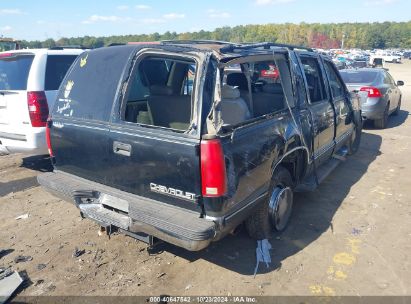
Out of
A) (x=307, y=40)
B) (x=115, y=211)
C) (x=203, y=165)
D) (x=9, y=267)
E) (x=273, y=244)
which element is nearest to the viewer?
(x=203, y=165)

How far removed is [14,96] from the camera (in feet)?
17.4

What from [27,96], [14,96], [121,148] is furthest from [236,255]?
[14,96]

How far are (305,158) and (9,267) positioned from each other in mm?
3417

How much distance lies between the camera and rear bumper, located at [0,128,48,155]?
5.21 m

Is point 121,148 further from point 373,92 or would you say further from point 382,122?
point 382,122

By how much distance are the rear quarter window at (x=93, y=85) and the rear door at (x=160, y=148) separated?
16cm

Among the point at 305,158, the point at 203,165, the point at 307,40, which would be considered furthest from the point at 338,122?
the point at 307,40

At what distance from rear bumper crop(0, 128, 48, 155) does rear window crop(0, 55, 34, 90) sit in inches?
27.3

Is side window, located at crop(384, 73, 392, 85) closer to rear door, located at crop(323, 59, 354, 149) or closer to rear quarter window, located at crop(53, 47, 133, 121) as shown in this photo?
rear door, located at crop(323, 59, 354, 149)

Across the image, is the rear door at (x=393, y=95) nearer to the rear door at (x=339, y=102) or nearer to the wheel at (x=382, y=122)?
the wheel at (x=382, y=122)

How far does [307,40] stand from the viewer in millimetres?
151875

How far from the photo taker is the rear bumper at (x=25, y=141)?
5.21 m

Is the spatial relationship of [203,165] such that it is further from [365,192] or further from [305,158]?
[365,192]

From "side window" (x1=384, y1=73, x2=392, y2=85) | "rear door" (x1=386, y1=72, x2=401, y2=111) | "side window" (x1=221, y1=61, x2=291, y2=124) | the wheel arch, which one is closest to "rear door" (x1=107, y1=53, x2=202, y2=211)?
"side window" (x1=221, y1=61, x2=291, y2=124)
